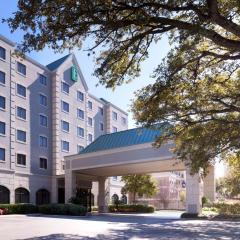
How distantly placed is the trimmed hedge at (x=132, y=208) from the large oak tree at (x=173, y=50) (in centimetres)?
2959

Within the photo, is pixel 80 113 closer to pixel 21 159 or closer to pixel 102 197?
pixel 102 197

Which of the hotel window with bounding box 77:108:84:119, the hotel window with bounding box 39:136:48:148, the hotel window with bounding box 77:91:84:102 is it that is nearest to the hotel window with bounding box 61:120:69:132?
the hotel window with bounding box 39:136:48:148

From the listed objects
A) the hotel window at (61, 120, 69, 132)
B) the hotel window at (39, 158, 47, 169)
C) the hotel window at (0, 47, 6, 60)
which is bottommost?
the hotel window at (39, 158, 47, 169)

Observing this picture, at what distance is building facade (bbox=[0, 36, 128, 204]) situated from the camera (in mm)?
47469

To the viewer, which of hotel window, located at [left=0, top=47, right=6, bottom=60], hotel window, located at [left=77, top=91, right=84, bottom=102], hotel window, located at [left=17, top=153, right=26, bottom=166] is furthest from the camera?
hotel window, located at [left=77, top=91, right=84, bottom=102]

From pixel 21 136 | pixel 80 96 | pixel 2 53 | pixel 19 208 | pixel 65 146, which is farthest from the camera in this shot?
pixel 80 96

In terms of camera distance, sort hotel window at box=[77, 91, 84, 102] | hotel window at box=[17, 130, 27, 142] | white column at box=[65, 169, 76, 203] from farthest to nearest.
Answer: hotel window at box=[77, 91, 84, 102] < hotel window at box=[17, 130, 27, 142] < white column at box=[65, 169, 76, 203]

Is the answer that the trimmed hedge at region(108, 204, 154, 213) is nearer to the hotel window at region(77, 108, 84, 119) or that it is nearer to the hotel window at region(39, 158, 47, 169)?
the hotel window at region(39, 158, 47, 169)

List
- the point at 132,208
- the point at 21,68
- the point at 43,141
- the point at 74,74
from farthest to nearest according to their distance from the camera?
the point at 74,74 < the point at 43,141 < the point at 132,208 < the point at 21,68

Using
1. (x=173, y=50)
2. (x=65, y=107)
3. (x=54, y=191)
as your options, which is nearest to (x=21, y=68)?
(x=65, y=107)

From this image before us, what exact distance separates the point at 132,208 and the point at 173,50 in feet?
132

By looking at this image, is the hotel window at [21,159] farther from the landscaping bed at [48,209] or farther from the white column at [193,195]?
the white column at [193,195]

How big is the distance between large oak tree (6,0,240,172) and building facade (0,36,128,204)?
2779cm

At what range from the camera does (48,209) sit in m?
41.9
